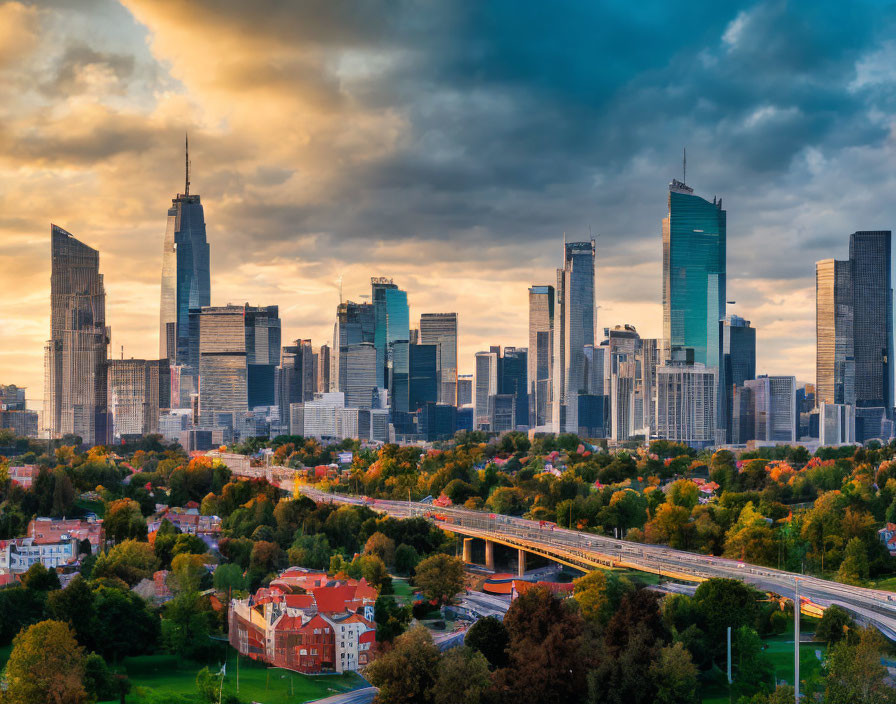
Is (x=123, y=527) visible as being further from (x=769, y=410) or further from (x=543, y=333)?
Answer: (x=543, y=333)

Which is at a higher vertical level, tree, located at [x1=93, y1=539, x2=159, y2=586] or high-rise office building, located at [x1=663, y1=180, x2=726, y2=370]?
high-rise office building, located at [x1=663, y1=180, x2=726, y2=370]

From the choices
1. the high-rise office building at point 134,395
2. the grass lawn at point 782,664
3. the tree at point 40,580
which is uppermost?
the high-rise office building at point 134,395

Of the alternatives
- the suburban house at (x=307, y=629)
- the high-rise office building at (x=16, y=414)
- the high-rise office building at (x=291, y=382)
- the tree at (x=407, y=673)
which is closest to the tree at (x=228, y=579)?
the suburban house at (x=307, y=629)

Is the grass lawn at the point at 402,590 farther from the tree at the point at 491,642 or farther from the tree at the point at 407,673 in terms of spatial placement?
the tree at the point at 407,673

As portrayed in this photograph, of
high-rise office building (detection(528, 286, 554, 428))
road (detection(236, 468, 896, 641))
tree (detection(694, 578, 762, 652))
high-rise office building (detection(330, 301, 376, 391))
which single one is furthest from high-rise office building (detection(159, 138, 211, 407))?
tree (detection(694, 578, 762, 652))

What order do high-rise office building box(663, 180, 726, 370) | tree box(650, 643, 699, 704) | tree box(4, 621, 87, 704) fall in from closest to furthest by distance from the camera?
tree box(4, 621, 87, 704)
tree box(650, 643, 699, 704)
high-rise office building box(663, 180, 726, 370)

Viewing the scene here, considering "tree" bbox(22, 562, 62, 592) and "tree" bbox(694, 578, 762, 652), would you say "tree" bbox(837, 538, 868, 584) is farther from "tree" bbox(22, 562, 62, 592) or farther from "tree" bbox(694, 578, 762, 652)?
"tree" bbox(22, 562, 62, 592)

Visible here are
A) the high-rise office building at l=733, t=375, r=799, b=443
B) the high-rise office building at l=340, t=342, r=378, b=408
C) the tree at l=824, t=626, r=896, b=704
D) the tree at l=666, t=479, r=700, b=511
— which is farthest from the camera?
the high-rise office building at l=340, t=342, r=378, b=408
